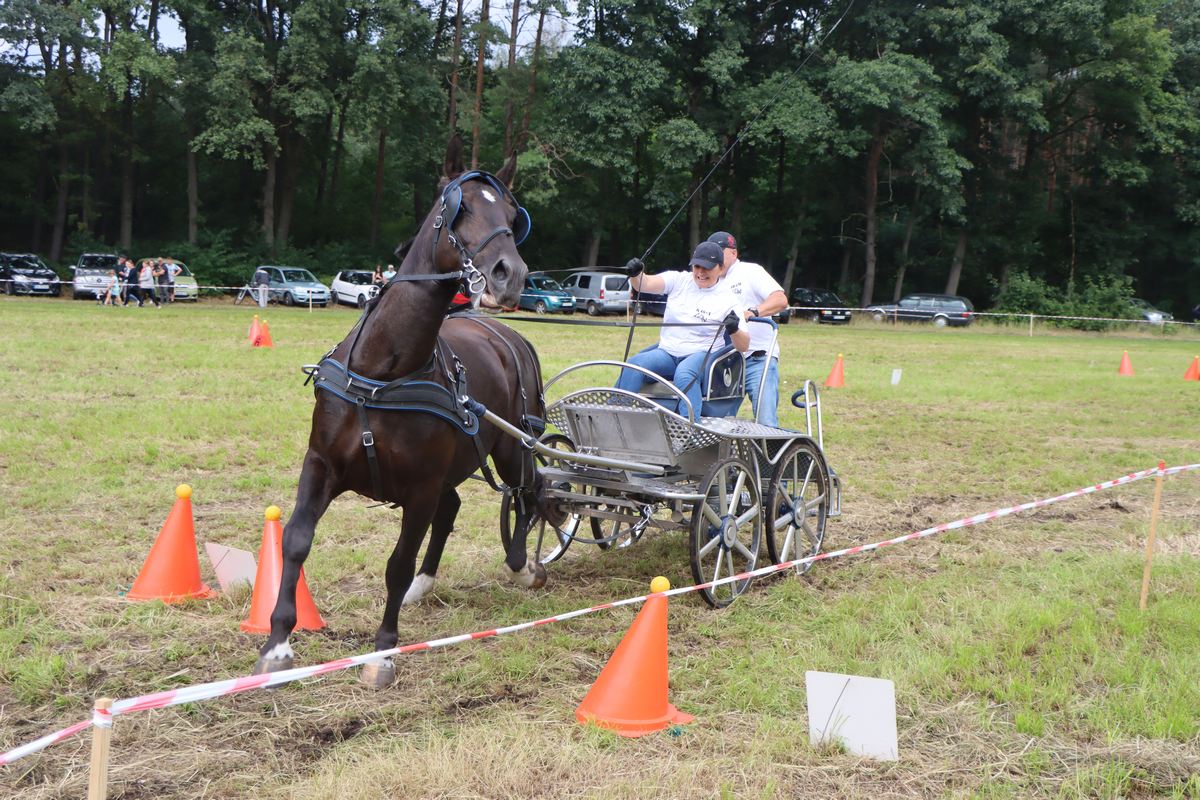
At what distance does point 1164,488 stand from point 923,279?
131ft

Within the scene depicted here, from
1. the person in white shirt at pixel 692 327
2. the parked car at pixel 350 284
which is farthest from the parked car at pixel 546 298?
the person in white shirt at pixel 692 327

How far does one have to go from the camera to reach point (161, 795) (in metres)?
3.46

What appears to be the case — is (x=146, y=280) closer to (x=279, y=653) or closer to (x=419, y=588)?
(x=419, y=588)

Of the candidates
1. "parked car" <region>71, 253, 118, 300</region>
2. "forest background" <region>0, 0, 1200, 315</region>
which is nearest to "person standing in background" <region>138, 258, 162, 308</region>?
"parked car" <region>71, 253, 118, 300</region>

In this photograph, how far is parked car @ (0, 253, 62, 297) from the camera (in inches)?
1300

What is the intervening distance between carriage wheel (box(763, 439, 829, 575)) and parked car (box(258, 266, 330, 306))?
3120 centimetres

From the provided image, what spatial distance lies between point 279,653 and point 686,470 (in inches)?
107

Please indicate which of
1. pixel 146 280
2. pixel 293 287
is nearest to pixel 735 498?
pixel 146 280

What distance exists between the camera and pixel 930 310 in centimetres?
4047

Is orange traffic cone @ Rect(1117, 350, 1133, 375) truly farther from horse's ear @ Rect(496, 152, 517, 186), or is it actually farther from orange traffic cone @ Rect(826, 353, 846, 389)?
horse's ear @ Rect(496, 152, 517, 186)

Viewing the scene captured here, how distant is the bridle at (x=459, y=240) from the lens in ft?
14.1

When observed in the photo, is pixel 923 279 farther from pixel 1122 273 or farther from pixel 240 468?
pixel 240 468

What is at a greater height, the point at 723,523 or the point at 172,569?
the point at 723,523

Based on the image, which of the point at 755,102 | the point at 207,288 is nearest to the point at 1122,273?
the point at 755,102
